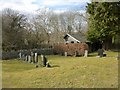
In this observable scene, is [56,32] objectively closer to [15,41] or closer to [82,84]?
[15,41]

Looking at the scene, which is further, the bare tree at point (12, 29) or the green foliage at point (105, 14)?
the bare tree at point (12, 29)

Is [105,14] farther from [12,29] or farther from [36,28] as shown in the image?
[36,28]

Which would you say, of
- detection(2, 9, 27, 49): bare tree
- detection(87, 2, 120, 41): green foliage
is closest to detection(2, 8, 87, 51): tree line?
detection(2, 9, 27, 49): bare tree

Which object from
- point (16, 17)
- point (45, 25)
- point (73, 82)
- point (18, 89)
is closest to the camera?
point (18, 89)

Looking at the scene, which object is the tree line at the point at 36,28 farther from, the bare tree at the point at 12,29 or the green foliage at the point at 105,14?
the green foliage at the point at 105,14

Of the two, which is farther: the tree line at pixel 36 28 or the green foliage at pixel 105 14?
the tree line at pixel 36 28

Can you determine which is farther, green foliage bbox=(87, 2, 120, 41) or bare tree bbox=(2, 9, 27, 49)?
bare tree bbox=(2, 9, 27, 49)

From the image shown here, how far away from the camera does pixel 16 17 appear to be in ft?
187

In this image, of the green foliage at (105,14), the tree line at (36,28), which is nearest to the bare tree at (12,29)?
the tree line at (36,28)

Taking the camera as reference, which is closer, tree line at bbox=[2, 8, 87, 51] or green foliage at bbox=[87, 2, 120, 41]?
green foliage at bbox=[87, 2, 120, 41]

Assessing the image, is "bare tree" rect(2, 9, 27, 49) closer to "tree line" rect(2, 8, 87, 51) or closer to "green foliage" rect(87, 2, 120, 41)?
"tree line" rect(2, 8, 87, 51)

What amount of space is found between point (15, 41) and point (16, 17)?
682 cm

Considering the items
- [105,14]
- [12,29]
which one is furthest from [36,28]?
[105,14]

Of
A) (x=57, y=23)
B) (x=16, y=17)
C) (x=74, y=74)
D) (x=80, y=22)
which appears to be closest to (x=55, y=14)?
(x=57, y=23)
